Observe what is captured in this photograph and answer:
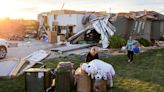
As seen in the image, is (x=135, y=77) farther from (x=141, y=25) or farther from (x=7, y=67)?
(x=141, y=25)

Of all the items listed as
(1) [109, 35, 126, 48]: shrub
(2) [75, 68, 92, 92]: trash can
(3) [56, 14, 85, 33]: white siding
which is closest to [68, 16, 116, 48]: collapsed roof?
(1) [109, 35, 126, 48]: shrub

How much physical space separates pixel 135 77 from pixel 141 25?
1813 centimetres

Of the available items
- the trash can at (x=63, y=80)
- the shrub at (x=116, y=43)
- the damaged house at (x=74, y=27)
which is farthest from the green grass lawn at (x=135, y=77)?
the damaged house at (x=74, y=27)

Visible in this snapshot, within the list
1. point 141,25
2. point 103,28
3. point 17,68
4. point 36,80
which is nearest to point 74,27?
point 103,28

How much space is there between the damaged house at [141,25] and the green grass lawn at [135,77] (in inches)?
415

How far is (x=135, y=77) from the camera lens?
12234mm

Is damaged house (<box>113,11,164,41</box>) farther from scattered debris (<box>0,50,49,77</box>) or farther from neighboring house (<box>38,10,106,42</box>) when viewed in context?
scattered debris (<box>0,50,49,77</box>)

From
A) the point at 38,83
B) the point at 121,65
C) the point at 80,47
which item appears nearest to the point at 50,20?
the point at 80,47

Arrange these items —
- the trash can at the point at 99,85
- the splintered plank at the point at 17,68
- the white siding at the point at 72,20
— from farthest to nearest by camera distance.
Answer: the white siding at the point at 72,20
the splintered plank at the point at 17,68
the trash can at the point at 99,85

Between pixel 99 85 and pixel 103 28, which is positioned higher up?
pixel 103 28

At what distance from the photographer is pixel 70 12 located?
34.3m

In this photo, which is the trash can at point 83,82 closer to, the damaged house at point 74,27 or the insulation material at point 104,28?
the damaged house at point 74,27

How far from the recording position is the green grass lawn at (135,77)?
407 inches

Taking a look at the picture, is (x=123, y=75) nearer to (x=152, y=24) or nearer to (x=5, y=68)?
(x=5, y=68)
